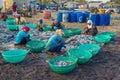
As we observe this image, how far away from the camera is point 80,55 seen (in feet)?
27.6

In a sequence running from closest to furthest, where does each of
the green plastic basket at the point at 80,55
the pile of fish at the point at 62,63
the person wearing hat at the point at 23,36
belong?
the pile of fish at the point at 62,63, the green plastic basket at the point at 80,55, the person wearing hat at the point at 23,36

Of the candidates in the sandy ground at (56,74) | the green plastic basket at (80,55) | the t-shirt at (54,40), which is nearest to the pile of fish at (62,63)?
the sandy ground at (56,74)

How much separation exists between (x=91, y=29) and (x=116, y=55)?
11.7 feet

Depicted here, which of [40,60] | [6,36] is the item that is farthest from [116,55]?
[6,36]

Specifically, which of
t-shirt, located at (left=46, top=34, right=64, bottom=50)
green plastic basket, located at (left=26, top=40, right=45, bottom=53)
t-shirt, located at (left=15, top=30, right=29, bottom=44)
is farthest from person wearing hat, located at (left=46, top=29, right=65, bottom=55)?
t-shirt, located at (left=15, top=30, right=29, bottom=44)

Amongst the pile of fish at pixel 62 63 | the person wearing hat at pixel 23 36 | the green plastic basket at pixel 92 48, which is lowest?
the pile of fish at pixel 62 63

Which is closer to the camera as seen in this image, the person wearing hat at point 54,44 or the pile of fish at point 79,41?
the person wearing hat at point 54,44

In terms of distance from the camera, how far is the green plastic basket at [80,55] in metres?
7.79

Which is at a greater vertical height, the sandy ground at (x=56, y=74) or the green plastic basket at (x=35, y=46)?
the green plastic basket at (x=35, y=46)

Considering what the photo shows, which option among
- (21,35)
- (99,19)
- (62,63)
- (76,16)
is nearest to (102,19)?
(99,19)

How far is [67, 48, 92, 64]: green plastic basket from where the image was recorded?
7.79 m

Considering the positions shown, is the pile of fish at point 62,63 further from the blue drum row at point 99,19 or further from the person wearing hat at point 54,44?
the blue drum row at point 99,19

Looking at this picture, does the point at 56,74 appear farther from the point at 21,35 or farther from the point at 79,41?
the point at 79,41

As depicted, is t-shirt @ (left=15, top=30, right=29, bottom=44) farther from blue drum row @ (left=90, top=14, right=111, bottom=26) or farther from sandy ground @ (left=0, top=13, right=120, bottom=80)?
blue drum row @ (left=90, top=14, right=111, bottom=26)
